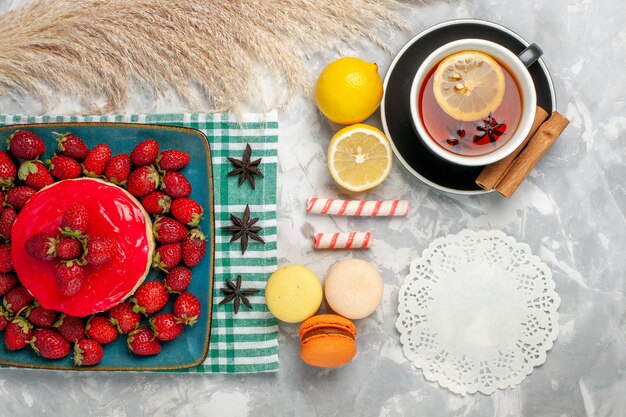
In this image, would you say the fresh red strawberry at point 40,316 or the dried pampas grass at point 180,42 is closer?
the fresh red strawberry at point 40,316

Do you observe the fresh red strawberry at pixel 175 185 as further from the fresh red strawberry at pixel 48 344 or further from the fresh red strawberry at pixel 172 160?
the fresh red strawberry at pixel 48 344

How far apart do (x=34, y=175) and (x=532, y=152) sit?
1270mm

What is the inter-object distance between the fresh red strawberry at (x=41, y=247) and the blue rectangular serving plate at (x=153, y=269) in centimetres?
27

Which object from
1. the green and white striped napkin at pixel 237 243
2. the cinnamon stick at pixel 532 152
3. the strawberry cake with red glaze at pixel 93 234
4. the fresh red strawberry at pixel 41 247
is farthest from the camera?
the green and white striped napkin at pixel 237 243

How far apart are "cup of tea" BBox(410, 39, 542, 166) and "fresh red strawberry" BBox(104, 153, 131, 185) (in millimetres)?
727

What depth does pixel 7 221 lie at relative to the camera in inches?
55.5

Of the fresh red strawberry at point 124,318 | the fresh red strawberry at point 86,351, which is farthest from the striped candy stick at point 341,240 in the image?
the fresh red strawberry at point 86,351

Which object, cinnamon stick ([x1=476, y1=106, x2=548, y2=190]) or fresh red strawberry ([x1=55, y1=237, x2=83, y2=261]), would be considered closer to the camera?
fresh red strawberry ([x1=55, y1=237, x2=83, y2=261])

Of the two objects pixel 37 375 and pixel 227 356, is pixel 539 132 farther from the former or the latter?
pixel 37 375

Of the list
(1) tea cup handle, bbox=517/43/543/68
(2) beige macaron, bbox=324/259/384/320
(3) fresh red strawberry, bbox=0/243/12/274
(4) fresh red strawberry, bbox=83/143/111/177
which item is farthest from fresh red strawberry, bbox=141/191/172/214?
(1) tea cup handle, bbox=517/43/543/68

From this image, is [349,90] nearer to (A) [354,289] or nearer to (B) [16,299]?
(A) [354,289]

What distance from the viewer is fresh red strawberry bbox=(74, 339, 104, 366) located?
1.43 meters

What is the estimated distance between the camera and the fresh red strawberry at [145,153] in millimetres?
1416

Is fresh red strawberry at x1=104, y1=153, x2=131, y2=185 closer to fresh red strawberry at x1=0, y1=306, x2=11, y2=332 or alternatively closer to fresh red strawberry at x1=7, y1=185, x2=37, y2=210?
fresh red strawberry at x1=7, y1=185, x2=37, y2=210
